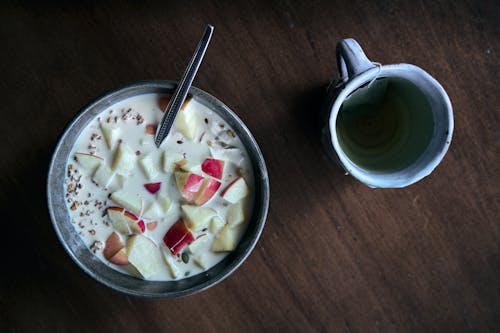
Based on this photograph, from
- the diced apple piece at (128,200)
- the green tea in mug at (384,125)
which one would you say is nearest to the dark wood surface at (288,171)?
the green tea in mug at (384,125)

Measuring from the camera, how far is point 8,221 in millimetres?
1003

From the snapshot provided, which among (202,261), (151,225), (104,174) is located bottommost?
(202,261)

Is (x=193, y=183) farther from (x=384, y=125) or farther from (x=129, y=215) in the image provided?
(x=384, y=125)

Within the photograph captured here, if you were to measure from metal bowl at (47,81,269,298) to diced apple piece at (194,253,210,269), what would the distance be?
0.05ft

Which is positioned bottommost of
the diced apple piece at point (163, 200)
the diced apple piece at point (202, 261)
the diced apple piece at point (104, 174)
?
the diced apple piece at point (202, 261)

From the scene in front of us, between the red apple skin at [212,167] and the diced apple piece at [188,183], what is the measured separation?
0.06ft

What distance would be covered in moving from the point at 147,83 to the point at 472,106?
63cm

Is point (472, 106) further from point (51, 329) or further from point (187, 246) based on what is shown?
point (51, 329)

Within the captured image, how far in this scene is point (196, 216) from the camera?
0.88 metres

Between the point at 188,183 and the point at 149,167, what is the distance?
0.07 metres

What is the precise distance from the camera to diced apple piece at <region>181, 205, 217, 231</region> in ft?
2.88

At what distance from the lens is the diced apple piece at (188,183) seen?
0.87m

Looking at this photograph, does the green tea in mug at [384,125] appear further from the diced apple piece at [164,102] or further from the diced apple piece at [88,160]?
the diced apple piece at [88,160]

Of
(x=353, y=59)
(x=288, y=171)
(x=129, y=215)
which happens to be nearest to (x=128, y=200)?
(x=129, y=215)
